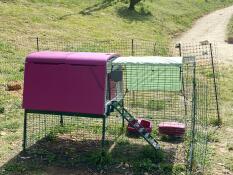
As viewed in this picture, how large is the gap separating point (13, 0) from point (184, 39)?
13999 millimetres

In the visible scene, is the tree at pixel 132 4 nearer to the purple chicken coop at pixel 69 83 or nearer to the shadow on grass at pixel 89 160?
the shadow on grass at pixel 89 160

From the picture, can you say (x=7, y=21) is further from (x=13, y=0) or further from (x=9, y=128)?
(x=9, y=128)

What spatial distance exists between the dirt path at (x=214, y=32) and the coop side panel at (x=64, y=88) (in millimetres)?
19496

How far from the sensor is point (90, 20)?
121 feet

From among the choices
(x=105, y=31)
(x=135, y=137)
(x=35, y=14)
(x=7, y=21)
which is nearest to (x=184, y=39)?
(x=105, y=31)

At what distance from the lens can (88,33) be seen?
1275 inches

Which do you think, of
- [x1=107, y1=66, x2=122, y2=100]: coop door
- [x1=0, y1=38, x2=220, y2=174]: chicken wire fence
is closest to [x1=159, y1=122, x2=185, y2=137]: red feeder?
[x1=0, y1=38, x2=220, y2=174]: chicken wire fence

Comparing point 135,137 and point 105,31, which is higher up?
point 105,31

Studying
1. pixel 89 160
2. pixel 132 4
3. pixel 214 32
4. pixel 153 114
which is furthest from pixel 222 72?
pixel 132 4

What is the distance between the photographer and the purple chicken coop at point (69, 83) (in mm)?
9852

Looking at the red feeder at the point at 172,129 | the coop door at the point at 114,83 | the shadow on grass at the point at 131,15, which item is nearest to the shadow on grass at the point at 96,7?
the shadow on grass at the point at 131,15

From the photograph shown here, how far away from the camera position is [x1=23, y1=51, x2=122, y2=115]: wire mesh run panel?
32.3 ft

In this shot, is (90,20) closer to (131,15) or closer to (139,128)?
(131,15)

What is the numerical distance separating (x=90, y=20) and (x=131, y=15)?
21.2ft
